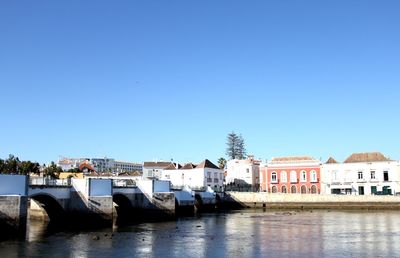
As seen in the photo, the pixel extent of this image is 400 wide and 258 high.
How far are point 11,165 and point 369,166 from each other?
7051cm

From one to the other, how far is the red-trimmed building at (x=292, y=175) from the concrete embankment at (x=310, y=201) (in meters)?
9.07

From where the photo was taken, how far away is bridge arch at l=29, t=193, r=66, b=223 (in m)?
44.5

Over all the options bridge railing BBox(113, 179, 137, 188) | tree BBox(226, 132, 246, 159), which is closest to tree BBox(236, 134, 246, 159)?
tree BBox(226, 132, 246, 159)

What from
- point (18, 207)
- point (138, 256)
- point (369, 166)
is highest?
point (369, 166)

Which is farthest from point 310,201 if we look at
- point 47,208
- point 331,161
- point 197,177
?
point 47,208

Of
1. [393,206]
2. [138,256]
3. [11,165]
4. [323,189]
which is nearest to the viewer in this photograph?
[138,256]

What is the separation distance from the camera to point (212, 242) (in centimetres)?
3325

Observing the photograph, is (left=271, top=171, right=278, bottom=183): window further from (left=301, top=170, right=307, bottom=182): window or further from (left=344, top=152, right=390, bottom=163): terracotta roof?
(left=344, top=152, right=390, bottom=163): terracotta roof

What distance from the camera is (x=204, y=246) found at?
102ft

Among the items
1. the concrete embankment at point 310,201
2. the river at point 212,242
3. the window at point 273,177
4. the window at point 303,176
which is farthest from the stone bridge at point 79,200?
the window at point 303,176

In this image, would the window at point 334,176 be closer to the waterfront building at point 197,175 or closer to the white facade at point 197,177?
the waterfront building at point 197,175

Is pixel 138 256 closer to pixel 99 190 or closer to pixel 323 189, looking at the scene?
pixel 99 190

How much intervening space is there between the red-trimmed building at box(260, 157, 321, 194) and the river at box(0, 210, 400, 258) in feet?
148

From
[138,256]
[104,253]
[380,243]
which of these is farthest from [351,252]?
[104,253]
